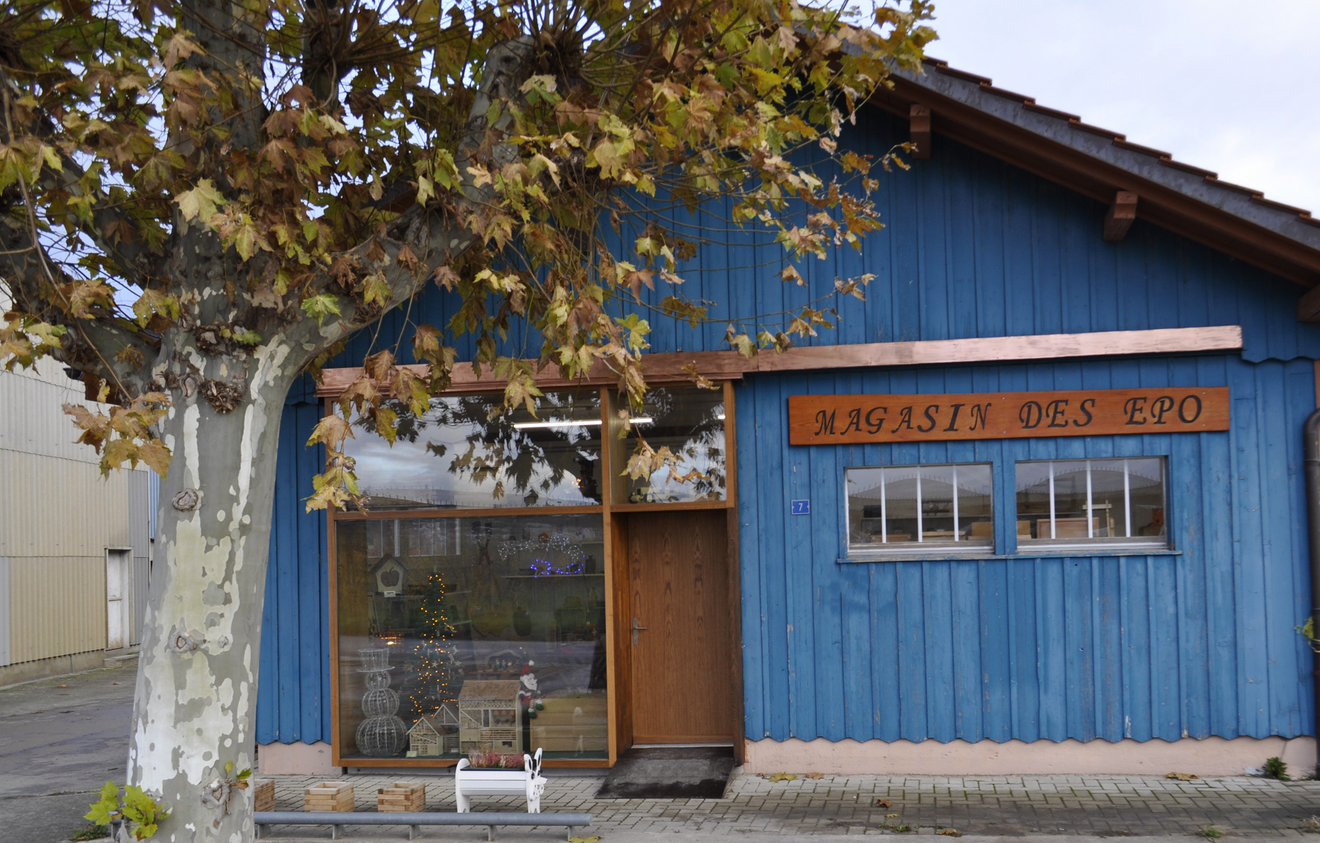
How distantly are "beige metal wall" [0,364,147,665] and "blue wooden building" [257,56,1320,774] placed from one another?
→ 1213 cm

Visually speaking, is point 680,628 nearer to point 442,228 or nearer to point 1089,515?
point 1089,515

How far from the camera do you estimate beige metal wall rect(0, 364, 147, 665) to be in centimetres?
1988

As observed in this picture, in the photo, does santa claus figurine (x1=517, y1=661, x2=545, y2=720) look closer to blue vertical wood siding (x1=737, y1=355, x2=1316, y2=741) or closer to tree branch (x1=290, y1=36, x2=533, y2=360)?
blue vertical wood siding (x1=737, y1=355, x2=1316, y2=741)

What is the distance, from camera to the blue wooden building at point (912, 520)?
8906 mm

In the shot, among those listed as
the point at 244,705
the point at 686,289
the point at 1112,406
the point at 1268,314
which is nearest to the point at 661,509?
the point at 686,289

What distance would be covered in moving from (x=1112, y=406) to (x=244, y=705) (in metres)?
6.79

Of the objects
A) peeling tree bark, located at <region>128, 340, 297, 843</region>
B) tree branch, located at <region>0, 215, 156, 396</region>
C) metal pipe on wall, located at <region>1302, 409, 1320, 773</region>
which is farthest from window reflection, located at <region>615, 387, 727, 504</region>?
metal pipe on wall, located at <region>1302, 409, 1320, 773</region>

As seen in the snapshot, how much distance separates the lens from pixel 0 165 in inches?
216

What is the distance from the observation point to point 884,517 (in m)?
9.51

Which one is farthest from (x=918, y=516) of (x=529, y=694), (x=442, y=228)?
(x=442, y=228)

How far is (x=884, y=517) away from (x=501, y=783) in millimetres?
3747

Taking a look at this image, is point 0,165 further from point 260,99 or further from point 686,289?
point 686,289

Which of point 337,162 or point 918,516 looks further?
point 918,516

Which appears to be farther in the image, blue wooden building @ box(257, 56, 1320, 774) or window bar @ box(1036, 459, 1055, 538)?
window bar @ box(1036, 459, 1055, 538)
